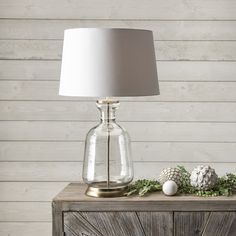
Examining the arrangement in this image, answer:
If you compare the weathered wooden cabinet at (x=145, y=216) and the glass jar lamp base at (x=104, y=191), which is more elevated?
the glass jar lamp base at (x=104, y=191)

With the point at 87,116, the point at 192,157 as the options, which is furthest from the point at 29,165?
the point at 192,157

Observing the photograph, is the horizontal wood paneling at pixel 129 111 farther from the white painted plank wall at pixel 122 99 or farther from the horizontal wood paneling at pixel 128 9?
the horizontal wood paneling at pixel 128 9

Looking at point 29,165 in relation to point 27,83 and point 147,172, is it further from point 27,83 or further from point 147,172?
point 147,172

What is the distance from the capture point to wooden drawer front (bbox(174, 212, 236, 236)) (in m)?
1.72

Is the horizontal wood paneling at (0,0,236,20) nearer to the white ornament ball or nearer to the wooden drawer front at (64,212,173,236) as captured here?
the white ornament ball

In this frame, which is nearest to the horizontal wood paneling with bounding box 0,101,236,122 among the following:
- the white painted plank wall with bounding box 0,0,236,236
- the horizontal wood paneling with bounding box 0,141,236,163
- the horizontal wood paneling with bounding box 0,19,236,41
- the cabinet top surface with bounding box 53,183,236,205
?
the white painted plank wall with bounding box 0,0,236,236

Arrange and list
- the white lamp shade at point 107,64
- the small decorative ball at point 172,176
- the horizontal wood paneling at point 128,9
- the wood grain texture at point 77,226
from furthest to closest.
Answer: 1. the horizontal wood paneling at point 128,9
2. the small decorative ball at point 172,176
3. the wood grain texture at point 77,226
4. the white lamp shade at point 107,64

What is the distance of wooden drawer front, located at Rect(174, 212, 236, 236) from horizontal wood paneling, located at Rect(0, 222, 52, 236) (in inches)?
30.6

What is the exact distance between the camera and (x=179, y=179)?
73.0 inches

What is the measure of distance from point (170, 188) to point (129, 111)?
0.57 meters

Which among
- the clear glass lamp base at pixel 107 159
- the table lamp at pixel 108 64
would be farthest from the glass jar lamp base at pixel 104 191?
the table lamp at pixel 108 64

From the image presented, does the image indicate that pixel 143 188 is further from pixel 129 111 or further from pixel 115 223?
pixel 129 111

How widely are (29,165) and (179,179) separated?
0.76 meters

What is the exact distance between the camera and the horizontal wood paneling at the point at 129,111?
2229 millimetres
